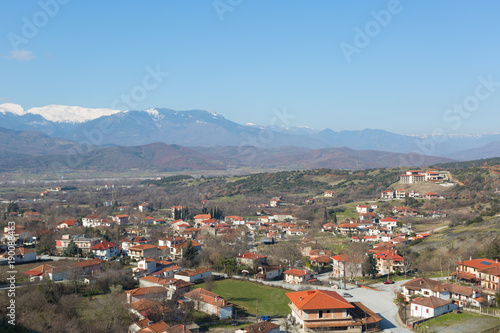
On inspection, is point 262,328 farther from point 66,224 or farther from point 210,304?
point 66,224

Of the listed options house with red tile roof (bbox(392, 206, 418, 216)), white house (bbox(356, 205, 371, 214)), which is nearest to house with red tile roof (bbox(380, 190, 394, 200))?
white house (bbox(356, 205, 371, 214))

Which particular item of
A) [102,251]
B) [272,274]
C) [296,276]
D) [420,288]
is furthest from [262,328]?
[102,251]

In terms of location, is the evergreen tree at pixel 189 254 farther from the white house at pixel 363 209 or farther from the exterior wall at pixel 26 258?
the white house at pixel 363 209

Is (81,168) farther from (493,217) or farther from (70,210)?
(493,217)

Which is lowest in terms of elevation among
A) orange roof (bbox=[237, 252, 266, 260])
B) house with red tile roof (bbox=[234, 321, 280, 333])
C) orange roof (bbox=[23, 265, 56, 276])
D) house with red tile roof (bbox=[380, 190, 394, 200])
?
orange roof (bbox=[237, 252, 266, 260])

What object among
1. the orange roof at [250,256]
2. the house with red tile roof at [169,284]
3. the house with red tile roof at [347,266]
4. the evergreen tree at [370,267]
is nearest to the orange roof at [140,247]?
the orange roof at [250,256]

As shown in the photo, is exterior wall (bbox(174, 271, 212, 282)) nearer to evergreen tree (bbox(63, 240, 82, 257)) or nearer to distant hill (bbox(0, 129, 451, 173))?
evergreen tree (bbox(63, 240, 82, 257))
